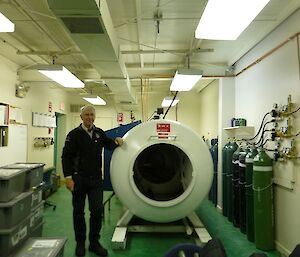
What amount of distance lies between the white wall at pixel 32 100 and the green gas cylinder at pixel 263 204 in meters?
3.99

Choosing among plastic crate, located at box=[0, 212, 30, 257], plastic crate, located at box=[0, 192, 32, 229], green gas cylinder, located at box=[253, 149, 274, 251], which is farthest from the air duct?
Result: green gas cylinder, located at box=[253, 149, 274, 251]

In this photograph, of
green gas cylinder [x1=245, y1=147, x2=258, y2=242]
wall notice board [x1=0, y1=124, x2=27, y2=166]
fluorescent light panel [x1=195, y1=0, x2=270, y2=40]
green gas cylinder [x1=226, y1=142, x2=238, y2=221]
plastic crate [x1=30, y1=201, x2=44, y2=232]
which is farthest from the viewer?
wall notice board [x1=0, y1=124, x2=27, y2=166]

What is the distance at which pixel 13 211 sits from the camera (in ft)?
7.77

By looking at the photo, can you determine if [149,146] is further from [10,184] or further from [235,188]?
[235,188]

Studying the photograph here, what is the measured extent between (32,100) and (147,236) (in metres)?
4.04

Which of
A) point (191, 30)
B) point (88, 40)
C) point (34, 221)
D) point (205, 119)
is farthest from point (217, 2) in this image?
point (205, 119)

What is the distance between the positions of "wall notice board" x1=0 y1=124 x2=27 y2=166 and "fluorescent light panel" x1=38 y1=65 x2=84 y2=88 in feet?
4.13

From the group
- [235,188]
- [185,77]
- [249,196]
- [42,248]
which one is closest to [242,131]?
[235,188]

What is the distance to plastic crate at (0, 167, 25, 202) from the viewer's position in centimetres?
236

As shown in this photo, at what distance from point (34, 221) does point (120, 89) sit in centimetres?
344

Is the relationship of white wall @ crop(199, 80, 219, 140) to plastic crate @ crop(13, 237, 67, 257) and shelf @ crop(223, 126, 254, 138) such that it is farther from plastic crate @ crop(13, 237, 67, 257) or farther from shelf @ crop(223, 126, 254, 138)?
plastic crate @ crop(13, 237, 67, 257)

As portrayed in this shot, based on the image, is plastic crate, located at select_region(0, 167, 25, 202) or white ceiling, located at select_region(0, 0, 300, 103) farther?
white ceiling, located at select_region(0, 0, 300, 103)

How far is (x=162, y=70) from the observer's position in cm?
600

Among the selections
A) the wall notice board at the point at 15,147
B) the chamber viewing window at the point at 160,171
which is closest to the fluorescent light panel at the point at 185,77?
the chamber viewing window at the point at 160,171
